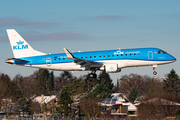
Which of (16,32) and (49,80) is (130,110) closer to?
(16,32)

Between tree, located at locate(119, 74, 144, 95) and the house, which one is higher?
tree, located at locate(119, 74, 144, 95)

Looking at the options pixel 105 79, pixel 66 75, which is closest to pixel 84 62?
pixel 105 79

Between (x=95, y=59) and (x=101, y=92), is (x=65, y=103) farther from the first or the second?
(x=95, y=59)

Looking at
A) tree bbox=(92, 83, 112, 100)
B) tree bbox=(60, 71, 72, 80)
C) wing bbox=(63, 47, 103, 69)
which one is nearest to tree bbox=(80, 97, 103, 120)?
tree bbox=(92, 83, 112, 100)

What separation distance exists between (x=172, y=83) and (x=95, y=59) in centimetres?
7115

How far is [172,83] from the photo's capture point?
118750mm

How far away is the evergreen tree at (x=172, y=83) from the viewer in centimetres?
11700

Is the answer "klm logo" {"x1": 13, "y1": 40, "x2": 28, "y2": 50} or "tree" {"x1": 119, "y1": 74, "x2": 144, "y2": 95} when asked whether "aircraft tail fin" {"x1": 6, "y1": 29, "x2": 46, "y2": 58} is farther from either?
"tree" {"x1": 119, "y1": 74, "x2": 144, "y2": 95}

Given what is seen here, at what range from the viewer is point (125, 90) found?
156 metres

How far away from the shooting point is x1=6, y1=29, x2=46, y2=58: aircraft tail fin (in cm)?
6134

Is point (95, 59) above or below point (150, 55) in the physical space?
below

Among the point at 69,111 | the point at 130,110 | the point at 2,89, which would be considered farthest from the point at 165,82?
the point at 2,89

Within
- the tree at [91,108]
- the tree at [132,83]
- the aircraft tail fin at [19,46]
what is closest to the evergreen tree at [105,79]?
the tree at [132,83]

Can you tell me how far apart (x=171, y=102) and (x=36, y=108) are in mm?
44644
